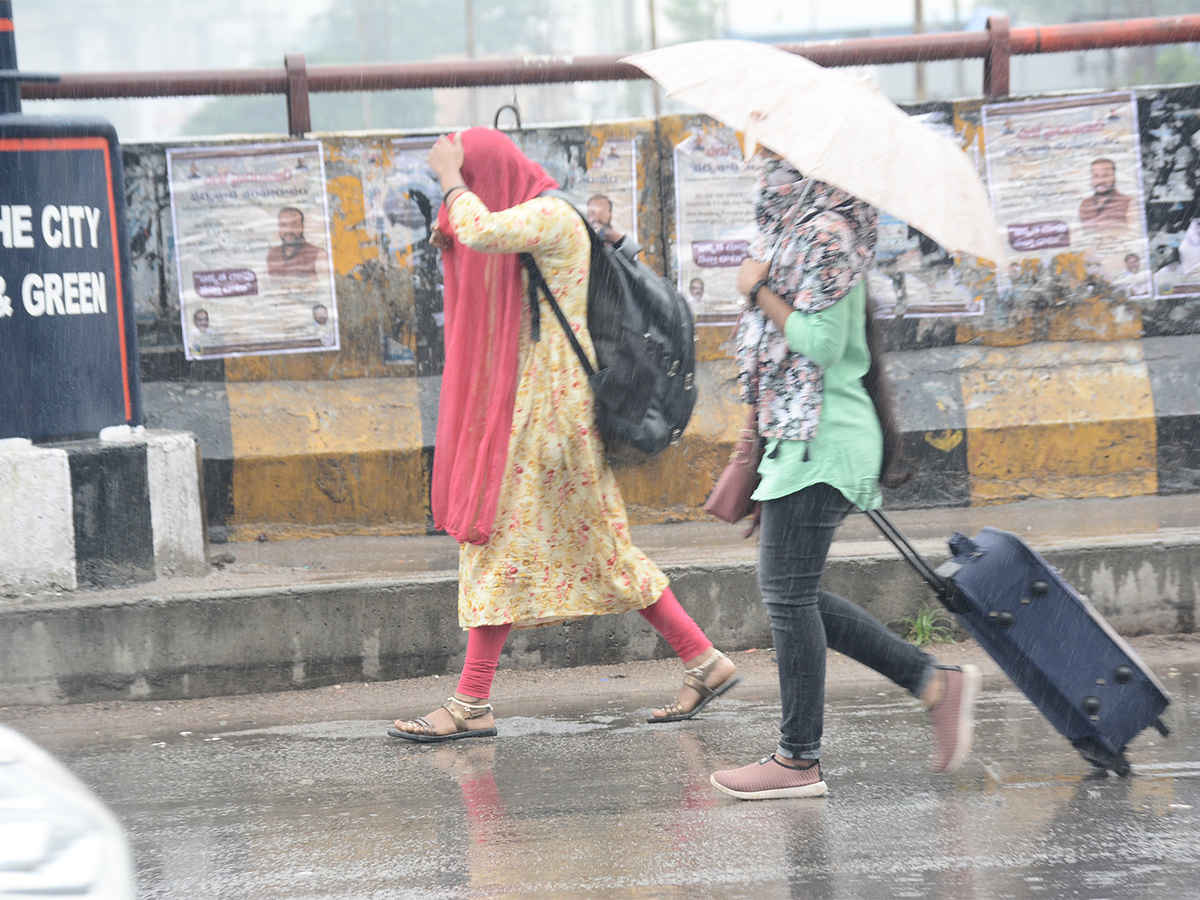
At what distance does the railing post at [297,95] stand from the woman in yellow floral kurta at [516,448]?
235cm

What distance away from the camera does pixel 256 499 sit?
6027 millimetres

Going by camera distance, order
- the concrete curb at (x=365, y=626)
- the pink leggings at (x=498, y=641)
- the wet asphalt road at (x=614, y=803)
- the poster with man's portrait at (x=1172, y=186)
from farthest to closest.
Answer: the poster with man's portrait at (x=1172, y=186)
the concrete curb at (x=365, y=626)
the pink leggings at (x=498, y=641)
the wet asphalt road at (x=614, y=803)

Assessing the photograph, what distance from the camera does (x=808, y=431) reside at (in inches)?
127

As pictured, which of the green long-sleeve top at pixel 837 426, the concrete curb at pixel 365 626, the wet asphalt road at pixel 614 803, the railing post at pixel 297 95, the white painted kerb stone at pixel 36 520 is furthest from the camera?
the railing post at pixel 297 95

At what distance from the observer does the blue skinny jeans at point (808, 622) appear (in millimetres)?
3273

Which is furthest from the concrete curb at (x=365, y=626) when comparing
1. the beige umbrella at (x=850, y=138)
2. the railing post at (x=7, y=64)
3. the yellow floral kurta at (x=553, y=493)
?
the beige umbrella at (x=850, y=138)

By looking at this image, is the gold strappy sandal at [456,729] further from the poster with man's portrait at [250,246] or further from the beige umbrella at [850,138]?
the poster with man's portrait at [250,246]

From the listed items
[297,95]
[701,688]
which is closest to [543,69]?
[297,95]

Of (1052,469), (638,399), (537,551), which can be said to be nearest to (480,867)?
(537,551)

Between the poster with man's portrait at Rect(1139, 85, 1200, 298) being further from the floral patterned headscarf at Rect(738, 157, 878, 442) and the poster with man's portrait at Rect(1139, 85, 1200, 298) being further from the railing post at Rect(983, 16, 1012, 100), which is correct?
the floral patterned headscarf at Rect(738, 157, 878, 442)

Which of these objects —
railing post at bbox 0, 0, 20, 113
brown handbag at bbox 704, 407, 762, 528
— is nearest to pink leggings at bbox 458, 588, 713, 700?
brown handbag at bbox 704, 407, 762, 528

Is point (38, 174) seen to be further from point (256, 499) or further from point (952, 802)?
point (952, 802)

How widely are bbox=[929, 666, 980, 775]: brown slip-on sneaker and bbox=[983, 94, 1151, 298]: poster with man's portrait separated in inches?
138

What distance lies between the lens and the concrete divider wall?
6062 mm
